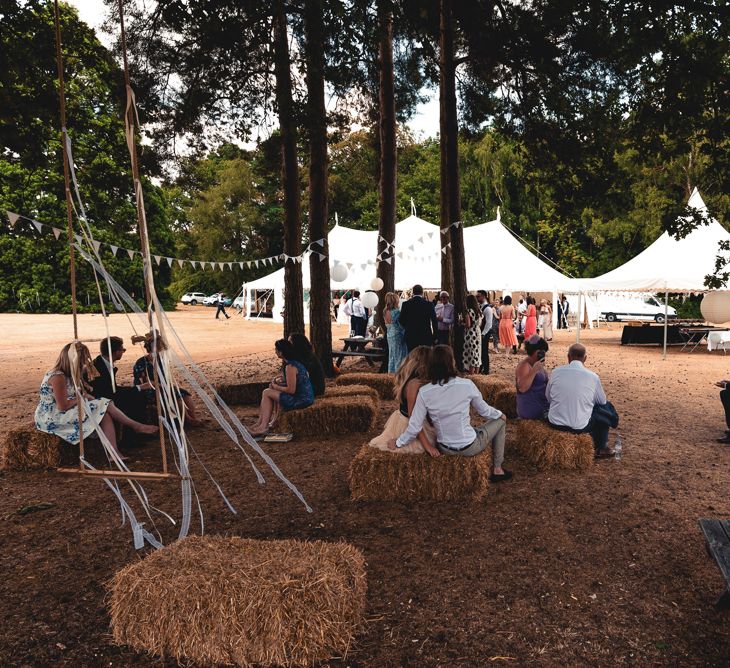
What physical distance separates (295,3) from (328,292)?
14.8ft

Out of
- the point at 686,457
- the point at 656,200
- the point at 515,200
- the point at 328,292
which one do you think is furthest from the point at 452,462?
the point at 515,200

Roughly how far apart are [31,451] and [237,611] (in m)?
3.77

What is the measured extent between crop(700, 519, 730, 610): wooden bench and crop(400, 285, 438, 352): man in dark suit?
22.4 feet

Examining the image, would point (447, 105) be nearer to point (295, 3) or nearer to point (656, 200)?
point (295, 3)

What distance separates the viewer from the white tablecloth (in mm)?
16406

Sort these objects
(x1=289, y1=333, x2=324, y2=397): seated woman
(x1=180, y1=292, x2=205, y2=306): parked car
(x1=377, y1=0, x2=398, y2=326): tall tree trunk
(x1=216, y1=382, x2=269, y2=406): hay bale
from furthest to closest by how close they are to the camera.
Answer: (x1=180, y1=292, x2=205, y2=306): parked car
(x1=377, y1=0, x2=398, y2=326): tall tree trunk
(x1=216, y1=382, x2=269, y2=406): hay bale
(x1=289, y1=333, x2=324, y2=397): seated woman

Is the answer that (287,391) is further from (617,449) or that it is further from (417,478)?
(617,449)

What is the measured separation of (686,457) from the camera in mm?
5703

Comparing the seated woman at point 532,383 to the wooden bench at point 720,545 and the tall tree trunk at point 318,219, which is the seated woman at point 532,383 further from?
the tall tree trunk at point 318,219

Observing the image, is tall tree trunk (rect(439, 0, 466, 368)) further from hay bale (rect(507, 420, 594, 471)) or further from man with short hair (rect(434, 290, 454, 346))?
hay bale (rect(507, 420, 594, 471))

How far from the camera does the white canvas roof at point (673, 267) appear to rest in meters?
15.2

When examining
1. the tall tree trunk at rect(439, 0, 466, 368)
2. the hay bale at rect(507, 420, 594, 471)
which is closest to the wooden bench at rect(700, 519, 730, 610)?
the hay bale at rect(507, 420, 594, 471)

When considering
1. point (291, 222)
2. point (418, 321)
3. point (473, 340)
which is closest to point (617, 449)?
point (418, 321)

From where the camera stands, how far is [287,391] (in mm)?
6445
